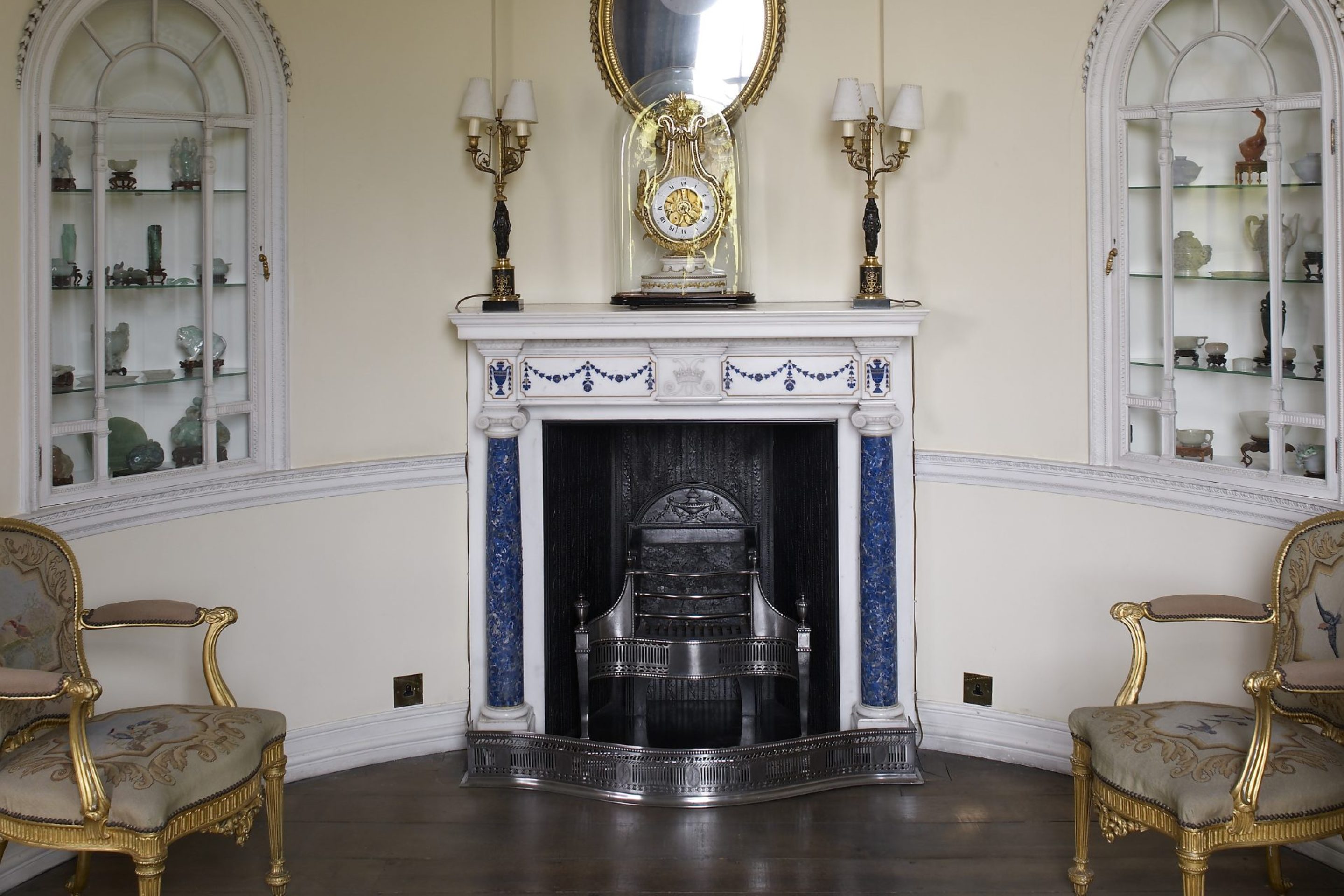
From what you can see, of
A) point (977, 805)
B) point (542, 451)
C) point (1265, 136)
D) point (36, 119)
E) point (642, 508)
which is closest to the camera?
point (36, 119)

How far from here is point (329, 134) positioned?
170 inches

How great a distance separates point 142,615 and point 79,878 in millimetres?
713

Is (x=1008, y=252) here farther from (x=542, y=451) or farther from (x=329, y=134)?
(x=329, y=134)

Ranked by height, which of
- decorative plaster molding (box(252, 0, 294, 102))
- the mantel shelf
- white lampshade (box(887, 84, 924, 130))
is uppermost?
decorative plaster molding (box(252, 0, 294, 102))

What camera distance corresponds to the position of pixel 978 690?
4543mm

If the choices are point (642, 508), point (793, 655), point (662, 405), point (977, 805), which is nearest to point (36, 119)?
point (662, 405)

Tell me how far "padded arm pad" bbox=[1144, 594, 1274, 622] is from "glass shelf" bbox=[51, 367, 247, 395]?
2774 millimetres

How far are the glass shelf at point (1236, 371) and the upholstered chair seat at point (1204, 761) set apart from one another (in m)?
0.99

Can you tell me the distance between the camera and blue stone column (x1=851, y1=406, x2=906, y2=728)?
4.35 m

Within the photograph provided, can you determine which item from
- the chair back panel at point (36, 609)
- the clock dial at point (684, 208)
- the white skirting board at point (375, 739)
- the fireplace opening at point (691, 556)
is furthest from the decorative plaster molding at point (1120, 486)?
the chair back panel at point (36, 609)

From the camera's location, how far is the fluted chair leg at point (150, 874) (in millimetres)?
2957

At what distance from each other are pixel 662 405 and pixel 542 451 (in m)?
0.43

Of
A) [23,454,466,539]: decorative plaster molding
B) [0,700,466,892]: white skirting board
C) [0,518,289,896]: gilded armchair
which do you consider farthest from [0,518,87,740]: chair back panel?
[0,700,466,892]: white skirting board

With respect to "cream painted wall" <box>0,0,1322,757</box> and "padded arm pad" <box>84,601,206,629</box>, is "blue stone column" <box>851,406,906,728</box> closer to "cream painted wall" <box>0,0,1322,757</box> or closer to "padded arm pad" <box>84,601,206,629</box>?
"cream painted wall" <box>0,0,1322,757</box>
